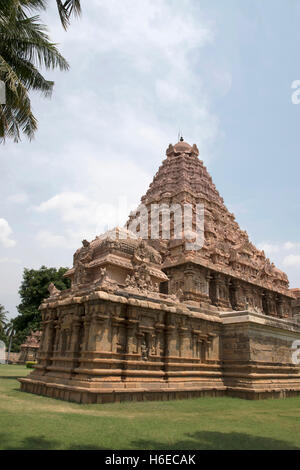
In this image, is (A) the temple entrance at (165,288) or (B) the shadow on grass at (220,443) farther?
(A) the temple entrance at (165,288)

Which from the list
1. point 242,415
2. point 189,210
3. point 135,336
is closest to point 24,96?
point 135,336

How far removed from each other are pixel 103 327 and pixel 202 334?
605cm

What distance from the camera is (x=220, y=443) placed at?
7.21 meters

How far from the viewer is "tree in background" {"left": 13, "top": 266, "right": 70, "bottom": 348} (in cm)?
4287

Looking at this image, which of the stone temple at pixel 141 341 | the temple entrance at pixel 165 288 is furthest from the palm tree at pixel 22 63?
the temple entrance at pixel 165 288

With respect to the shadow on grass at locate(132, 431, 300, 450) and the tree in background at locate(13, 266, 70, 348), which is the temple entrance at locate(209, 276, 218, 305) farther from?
the shadow on grass at locate(132, 431, 300, 450)

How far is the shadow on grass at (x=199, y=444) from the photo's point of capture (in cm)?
640

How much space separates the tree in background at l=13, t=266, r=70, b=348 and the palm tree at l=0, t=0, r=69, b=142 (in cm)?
3191

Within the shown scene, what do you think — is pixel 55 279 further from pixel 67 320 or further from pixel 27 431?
pixel 27 431

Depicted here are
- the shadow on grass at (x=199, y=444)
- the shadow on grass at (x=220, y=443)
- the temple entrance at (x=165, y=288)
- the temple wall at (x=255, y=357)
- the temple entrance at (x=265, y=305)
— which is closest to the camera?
the shadow on grass at (x=199, y=444)

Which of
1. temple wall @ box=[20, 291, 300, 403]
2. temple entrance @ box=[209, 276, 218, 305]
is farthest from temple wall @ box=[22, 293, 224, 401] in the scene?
temple entrance @ box=[209, 276, 218, 305]

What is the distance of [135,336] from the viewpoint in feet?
45.8

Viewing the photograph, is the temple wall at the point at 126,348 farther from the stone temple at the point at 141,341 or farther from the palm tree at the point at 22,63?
the palm tree at the point at 22,63

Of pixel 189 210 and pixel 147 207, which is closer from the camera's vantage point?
pixel 189 210
